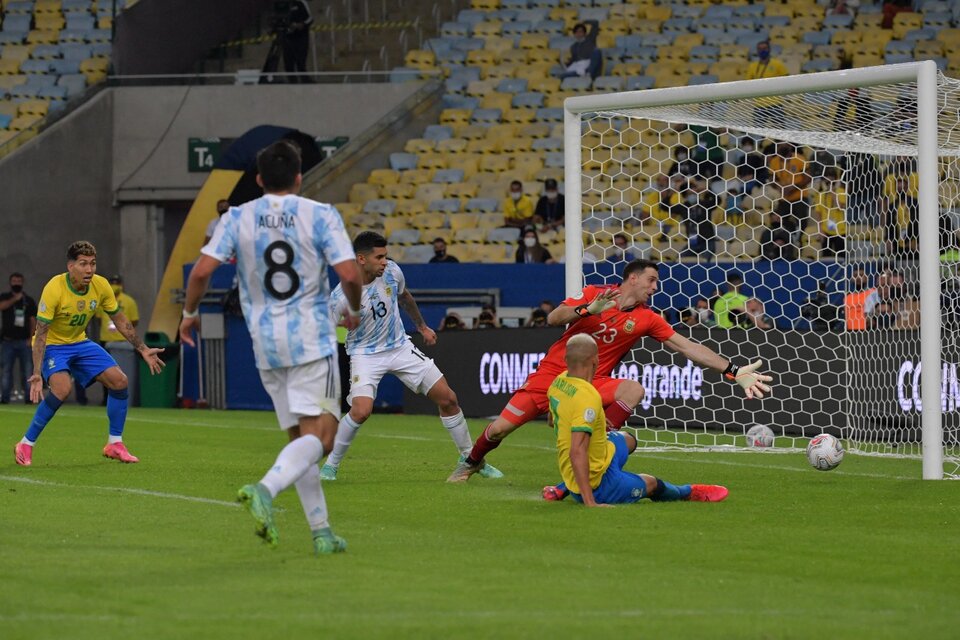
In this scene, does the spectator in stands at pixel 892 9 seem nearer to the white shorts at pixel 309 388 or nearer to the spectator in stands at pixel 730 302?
the spectator in stands at pixel 730 302

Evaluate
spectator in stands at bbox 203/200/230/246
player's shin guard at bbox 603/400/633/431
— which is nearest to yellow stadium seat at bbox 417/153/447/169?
spectator in stands at bbox 203/200/230/246

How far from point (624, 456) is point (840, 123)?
622 centimetres

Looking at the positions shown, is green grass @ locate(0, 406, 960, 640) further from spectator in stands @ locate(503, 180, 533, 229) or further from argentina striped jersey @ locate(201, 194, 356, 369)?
spectator in stands @ locate(503, 180, 533, 229)

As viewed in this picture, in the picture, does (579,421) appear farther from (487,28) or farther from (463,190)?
(487,28)

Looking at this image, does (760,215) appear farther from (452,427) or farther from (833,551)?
(833,551)

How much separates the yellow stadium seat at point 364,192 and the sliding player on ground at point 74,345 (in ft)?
46.9

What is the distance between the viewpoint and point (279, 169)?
7.96 meters

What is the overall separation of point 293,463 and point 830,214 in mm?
14997

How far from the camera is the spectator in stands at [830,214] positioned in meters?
19.7

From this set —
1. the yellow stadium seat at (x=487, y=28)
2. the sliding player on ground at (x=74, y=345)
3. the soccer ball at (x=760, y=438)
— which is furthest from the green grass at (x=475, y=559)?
the yellow stadium seat at (x=487, y=28)

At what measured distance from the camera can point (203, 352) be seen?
82.4 feet

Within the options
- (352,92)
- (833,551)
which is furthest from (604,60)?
(833,551)

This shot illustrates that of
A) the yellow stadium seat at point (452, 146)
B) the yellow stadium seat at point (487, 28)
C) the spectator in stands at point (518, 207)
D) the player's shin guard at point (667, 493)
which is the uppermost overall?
the yellow stadium seat at point (487, 28)

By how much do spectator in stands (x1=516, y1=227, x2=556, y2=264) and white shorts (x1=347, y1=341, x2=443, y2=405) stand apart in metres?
11.2
